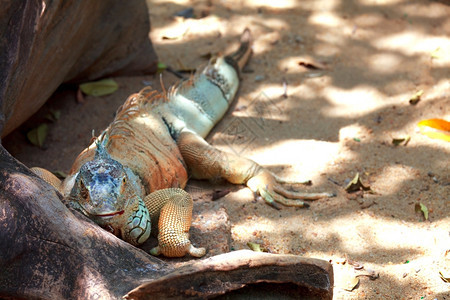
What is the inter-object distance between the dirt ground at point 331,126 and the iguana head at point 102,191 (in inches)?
25.3

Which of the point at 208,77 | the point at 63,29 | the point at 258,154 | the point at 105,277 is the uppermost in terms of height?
the point at 63,29

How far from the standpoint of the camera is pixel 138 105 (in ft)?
13.8

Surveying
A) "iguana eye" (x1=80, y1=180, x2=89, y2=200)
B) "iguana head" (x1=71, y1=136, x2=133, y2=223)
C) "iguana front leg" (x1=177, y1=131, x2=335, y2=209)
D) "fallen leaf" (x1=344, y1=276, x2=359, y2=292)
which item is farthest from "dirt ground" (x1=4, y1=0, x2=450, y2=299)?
"iguana eye" (x1=80, y1=180, x2=89, y2=200)

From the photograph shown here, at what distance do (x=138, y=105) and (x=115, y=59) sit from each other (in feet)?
4.48

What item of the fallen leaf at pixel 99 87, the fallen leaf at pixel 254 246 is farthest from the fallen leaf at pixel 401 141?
the fallen leaf at pixel 99 87

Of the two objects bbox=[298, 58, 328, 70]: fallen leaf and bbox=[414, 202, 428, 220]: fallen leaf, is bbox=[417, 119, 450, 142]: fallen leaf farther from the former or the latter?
bbox=[298, 58, 328, 70]: fallen leaf

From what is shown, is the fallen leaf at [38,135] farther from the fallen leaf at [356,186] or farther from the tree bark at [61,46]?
the fallen leaf at [356,186]

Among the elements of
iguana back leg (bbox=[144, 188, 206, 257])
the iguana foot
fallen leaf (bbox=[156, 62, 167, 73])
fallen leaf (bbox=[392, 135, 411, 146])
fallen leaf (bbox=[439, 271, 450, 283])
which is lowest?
fallen leaf (bbox=[392, 135, 411, 146])

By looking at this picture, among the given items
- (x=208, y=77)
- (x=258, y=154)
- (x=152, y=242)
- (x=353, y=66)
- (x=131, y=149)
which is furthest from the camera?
(x=353, y=66)

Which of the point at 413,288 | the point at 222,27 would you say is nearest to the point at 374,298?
the point at 413,288

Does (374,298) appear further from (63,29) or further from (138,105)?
(63,29)

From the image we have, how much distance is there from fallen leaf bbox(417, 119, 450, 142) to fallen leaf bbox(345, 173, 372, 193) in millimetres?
874

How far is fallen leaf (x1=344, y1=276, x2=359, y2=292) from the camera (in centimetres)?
318

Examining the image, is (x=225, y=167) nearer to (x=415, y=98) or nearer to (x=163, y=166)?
(x=163, y=166)
